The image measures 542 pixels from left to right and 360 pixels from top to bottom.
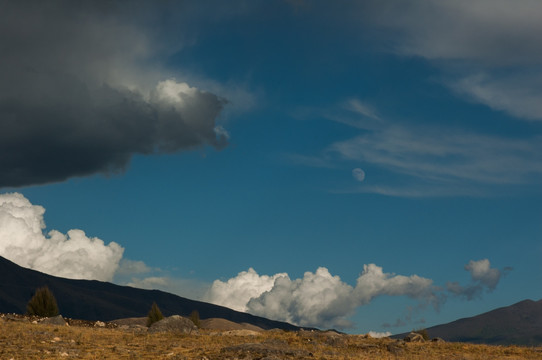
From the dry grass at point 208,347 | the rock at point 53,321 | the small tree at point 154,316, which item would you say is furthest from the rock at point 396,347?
the small tree at point 154,316

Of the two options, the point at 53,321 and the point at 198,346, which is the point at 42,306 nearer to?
the point at 53,321

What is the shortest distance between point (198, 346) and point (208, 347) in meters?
0.89

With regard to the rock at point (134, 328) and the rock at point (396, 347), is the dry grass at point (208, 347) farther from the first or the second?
the rock at point (134, 328)

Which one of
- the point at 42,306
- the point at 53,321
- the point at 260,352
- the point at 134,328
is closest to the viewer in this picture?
the point at 260,352

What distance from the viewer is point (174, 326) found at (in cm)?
4241

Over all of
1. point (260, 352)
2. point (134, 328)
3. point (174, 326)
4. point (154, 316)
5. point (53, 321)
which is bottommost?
point (260, 352)

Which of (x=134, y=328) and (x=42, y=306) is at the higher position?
(x=42, y=306)

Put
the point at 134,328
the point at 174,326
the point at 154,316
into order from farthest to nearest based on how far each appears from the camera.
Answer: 1. the point at 154,316
2. the point at 134,328
3. the point at 174,326

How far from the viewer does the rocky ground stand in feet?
93.1

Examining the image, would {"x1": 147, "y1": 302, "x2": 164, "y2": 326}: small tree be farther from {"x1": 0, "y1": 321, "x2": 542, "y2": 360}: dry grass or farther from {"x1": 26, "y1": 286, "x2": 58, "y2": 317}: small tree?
{"x1": 0, "y1": 321, "x2": 542, "y2": 360}: dry grass

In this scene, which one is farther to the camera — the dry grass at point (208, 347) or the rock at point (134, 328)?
the rock at point (134, 328)

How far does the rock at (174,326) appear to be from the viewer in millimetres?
41556

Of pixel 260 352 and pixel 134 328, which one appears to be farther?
pixel 134 328

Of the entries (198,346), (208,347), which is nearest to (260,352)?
(208,347)
